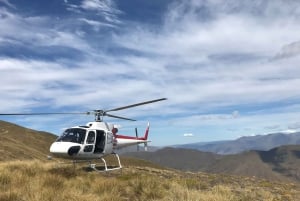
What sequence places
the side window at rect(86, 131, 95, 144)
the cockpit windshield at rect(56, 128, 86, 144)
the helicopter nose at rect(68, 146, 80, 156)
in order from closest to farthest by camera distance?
the helicopter nose at rect(68, 146, 80, 156) < the cockpit windshield at rect(56, 128, 86, 144) < the side window at rect(86, 131, 95, 144)

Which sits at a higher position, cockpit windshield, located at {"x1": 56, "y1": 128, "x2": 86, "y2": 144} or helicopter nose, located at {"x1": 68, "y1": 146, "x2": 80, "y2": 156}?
cockpit windshield, located at {"x1": 56, "y1": 128, "x2": 86, "y2": 144}

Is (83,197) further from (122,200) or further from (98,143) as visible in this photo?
(98,143)

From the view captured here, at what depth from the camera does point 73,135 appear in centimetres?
2216

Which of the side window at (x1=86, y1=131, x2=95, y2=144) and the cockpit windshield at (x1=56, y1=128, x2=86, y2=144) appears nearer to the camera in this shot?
the cockpit windshield at (x1=56, y1=128, x2=86, y2=144)

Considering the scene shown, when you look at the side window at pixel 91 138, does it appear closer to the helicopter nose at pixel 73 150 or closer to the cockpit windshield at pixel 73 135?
the cockpit windshield at pixel 73 135

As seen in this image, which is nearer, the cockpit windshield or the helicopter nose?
the helicopter nose

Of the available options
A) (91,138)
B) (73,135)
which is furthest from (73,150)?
(91,138)

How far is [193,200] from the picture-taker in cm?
1129

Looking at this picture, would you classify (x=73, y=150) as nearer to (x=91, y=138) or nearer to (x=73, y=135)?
(x=73, y=135)

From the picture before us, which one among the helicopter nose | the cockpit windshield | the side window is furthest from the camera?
the side window

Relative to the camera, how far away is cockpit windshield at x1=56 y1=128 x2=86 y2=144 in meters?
21.9

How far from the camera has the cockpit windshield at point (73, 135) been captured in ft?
71.9

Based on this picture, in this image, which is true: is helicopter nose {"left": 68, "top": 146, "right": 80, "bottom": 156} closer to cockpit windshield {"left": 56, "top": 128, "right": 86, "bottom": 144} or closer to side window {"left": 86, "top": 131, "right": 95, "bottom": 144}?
cockpit windshield {"left": 56, "top": 128, "right": 86, "bottom": 144}

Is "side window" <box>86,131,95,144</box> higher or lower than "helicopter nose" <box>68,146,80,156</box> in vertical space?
higher
